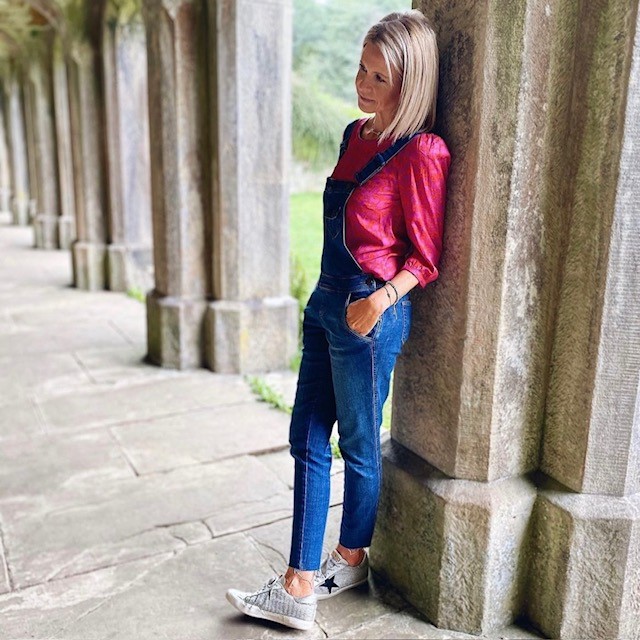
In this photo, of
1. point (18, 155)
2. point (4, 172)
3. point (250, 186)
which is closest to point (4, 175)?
point (4, 172)

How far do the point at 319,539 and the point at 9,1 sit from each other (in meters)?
9.99

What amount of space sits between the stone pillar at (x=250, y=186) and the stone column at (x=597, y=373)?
9.52 feet

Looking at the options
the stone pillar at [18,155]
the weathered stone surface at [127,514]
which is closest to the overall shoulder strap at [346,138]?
the weathered stone surface at [127,514]

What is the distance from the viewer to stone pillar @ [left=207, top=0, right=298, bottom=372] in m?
4.35

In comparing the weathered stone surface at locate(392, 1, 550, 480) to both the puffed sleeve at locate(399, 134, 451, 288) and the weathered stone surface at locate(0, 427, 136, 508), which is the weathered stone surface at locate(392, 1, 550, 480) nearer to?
the puffed sleeve at locate(399, 134, 451, 288)

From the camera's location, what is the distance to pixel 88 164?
732 cm

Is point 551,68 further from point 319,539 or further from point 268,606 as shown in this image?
point 268,606

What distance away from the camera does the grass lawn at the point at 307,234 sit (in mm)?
6395

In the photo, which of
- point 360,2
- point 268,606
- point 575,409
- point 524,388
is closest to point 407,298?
point 524,388

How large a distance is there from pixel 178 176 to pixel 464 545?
3375mm

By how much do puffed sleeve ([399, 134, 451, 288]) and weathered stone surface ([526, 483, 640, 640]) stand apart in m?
0.79

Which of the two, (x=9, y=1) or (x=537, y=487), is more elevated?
(x=9, y=1)

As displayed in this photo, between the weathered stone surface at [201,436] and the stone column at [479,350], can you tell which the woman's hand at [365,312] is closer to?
the stone column at [479,350]

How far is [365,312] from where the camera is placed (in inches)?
71.0
